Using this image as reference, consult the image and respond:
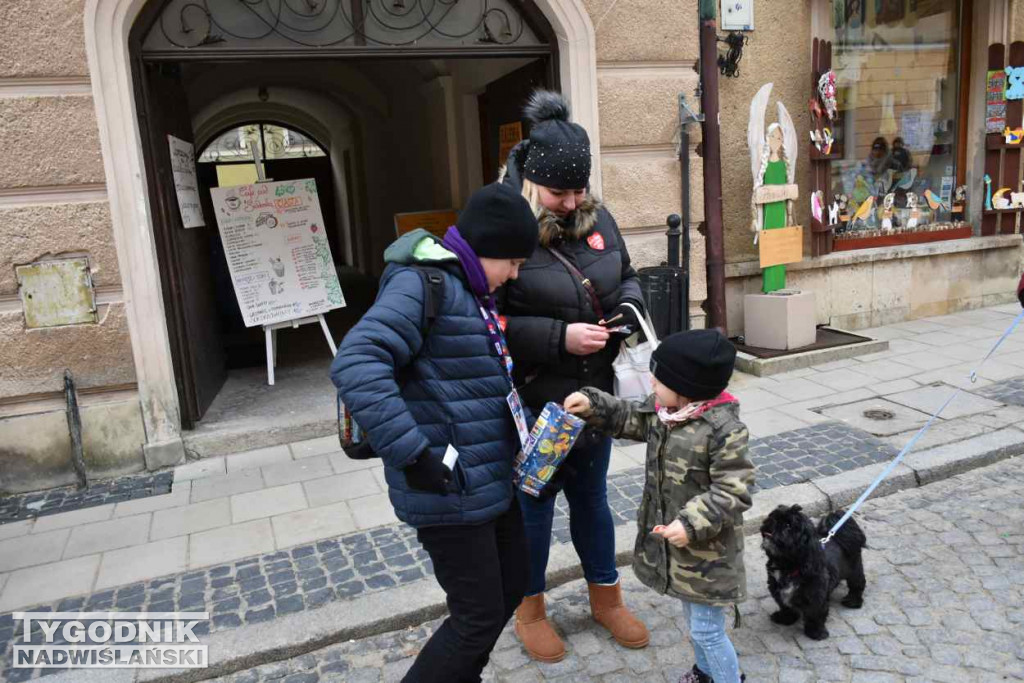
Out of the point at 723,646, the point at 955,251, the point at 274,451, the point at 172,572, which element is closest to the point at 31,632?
the point at 172,572

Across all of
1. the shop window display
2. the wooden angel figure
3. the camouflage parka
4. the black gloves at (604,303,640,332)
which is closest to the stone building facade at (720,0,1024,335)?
the shop window display

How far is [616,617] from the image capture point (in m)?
3.21

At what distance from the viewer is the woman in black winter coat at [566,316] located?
9.34 feet

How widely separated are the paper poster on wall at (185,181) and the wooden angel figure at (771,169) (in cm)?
442

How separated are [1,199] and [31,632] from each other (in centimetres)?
261

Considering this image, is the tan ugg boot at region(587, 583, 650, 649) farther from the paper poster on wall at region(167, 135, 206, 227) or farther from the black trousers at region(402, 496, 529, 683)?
the paper poster on wall at region(167, 135, 206, 227)

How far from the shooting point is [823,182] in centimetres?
730

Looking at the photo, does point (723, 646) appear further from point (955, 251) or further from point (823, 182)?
point (955, 251)

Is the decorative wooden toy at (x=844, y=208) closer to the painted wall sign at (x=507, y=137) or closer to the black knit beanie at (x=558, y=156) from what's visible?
the painted wall sign at (x=507, y=137)

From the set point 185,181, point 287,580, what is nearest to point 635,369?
point 287,580

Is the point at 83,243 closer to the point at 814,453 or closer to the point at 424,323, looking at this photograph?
Answer: the point at 424,323

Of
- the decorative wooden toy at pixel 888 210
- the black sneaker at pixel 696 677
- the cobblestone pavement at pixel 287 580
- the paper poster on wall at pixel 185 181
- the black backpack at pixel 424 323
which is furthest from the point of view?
the decorative wooden toy at pixel 888 210

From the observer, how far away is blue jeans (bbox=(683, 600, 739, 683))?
257 cm

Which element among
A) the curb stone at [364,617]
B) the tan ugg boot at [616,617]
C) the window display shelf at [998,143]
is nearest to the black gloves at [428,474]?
the tan ugg boot at [616,617]
